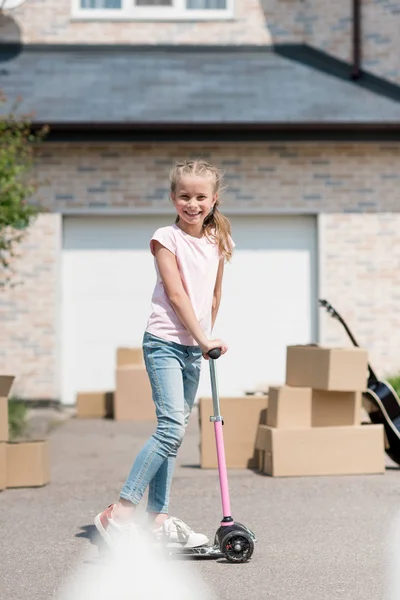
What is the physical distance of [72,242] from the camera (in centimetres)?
1491

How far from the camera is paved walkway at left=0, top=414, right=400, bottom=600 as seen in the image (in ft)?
16.7

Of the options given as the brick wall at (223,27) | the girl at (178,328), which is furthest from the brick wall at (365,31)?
the girl at (178,328)

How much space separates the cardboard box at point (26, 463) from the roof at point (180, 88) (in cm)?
717

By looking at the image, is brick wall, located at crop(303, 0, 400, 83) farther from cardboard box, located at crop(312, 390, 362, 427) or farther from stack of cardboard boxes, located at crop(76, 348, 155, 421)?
cardboard box, located at crop(312, 390, 362, 427)

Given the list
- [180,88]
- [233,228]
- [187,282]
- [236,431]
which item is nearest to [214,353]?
[187,282]

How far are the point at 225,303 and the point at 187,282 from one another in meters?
9.12

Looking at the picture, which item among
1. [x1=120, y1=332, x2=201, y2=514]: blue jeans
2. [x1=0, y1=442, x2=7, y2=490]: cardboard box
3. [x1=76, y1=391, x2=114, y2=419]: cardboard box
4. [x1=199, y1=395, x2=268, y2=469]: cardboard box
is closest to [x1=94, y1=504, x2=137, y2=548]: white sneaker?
[x1=120, y1=332, x2=201, y2=514]: blue jeans

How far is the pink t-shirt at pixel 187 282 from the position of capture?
575 cm

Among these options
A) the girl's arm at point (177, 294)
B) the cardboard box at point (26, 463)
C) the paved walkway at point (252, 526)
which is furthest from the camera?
the cardboard box at point (26, 463)

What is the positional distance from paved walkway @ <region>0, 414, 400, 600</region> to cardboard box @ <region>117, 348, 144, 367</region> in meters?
3.71

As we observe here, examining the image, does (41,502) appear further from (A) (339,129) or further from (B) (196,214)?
(A) (339,129)

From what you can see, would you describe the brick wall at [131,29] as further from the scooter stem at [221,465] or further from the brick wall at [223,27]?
the scooter stem at [221,465]

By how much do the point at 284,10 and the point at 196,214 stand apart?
11.1 meters

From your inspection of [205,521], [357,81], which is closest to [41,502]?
[205,521]
